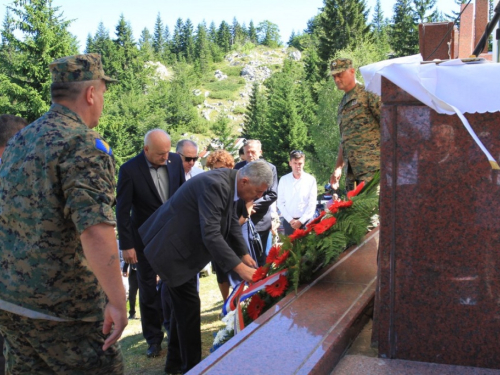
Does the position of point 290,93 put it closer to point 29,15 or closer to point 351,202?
point 29,15

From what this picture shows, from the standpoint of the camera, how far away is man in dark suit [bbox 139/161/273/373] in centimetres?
362

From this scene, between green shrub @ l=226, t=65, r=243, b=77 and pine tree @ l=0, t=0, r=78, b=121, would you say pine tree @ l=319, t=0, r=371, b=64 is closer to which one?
pine tree @ l=0, t=0, r=78, b=121

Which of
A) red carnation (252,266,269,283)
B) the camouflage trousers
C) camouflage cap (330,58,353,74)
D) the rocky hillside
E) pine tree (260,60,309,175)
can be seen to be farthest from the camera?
the rocky hillside

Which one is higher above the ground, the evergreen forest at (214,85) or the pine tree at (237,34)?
the pine tree at (237,34)

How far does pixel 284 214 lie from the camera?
758 cm

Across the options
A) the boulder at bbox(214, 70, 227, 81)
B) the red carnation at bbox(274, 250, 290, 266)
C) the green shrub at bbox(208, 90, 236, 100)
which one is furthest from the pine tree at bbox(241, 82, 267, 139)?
the red carnation at bbox(274, 250, 290, 266)

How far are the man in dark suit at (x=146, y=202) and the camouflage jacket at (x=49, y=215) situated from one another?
2.65 m

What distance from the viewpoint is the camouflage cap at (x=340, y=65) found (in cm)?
484

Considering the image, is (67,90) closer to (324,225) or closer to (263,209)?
(324,225)

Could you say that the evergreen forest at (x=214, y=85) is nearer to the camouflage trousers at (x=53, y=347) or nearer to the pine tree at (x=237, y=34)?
the pine tree at (x=237, y=34)

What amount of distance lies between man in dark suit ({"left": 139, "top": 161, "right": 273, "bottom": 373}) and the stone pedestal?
128 centimetres

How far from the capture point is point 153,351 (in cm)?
497

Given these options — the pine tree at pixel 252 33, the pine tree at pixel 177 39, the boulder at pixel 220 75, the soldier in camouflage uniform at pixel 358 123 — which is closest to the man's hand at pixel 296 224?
the soldier in camouflage uniform at pixel 358 123

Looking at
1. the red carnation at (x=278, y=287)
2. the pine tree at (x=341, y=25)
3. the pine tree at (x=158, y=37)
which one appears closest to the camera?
the red carnation at (x=278, y=287)
